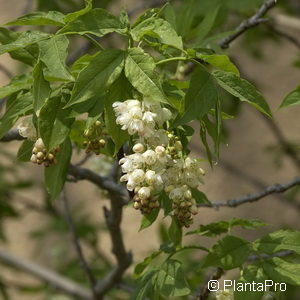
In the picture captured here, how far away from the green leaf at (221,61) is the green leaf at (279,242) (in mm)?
506

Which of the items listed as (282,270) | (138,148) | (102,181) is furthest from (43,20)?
(282,270)

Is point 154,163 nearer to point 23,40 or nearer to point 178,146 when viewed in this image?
point 178,146

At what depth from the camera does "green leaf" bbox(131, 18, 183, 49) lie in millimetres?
1651

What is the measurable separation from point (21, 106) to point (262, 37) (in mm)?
2566

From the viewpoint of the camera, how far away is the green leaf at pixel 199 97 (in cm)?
166

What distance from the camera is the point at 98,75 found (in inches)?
64.7

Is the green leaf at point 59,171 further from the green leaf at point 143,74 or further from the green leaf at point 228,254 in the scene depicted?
the green leaf at point 228,254

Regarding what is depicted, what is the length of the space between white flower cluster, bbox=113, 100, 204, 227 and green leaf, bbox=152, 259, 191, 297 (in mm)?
256

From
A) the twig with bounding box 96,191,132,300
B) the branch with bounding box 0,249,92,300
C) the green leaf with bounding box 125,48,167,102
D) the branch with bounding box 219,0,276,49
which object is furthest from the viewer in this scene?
the branch with bounding box 0,249,92,300

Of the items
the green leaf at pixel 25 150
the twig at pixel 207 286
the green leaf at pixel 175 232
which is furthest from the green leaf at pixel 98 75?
the twig at pixel 207 286

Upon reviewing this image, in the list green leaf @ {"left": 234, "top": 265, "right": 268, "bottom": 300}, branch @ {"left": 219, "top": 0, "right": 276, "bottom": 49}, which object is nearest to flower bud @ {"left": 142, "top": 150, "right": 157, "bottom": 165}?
green leaf @ {"left": 234, "top": 265, "right": 268, "bottom": 300}

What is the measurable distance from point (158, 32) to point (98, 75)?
173mm

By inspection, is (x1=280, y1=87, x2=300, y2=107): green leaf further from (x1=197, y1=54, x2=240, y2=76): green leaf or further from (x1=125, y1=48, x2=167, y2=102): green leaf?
(x1=125, y1=48, x2=167, y2=102): green leaf

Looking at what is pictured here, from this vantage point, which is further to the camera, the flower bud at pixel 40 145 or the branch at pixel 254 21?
the branch at pixel 254 21
